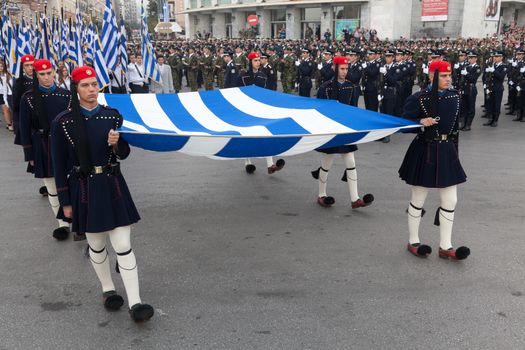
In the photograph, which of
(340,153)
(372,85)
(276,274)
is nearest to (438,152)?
(340,153)

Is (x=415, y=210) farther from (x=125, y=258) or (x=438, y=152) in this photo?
(x=125, y=258)

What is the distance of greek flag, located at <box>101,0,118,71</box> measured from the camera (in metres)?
6.98

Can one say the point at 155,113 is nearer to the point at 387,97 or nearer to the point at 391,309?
the point at 391,309

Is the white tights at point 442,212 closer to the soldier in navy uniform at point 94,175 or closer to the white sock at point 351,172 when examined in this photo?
the white sock at point 351,172

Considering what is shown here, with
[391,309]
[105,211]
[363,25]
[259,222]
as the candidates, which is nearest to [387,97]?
[259,222]

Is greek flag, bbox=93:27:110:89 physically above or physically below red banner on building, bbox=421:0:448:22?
below

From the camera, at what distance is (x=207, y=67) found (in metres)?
18.0

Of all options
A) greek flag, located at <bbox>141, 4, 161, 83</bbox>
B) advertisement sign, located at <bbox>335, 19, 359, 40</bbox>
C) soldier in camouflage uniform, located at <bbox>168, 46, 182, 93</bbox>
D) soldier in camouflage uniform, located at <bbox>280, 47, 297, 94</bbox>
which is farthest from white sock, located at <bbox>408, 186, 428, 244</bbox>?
advertisement sign, located at <bbox>335, 19, 359, 40</bbox>

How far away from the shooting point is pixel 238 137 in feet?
12.7

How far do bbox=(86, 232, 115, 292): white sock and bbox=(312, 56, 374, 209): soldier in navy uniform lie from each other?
2.66 metres

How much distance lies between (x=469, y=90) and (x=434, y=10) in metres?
25.5

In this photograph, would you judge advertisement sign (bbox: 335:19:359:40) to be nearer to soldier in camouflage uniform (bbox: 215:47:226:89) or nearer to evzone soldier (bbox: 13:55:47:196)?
soldier in camouflage uniform (bbox: 215:47:226:89)

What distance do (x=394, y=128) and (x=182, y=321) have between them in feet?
7.97

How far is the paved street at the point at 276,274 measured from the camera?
305cm
